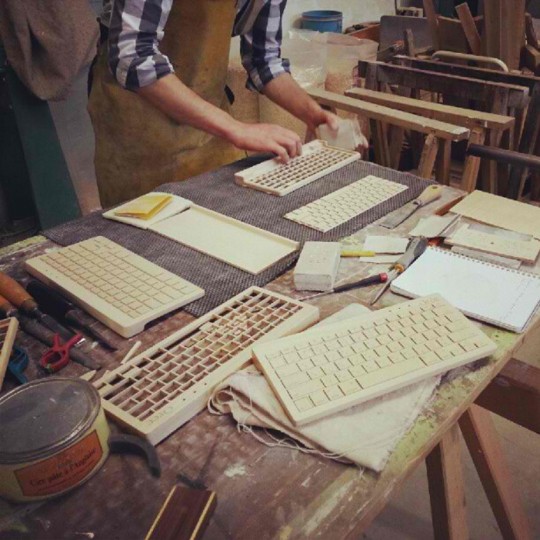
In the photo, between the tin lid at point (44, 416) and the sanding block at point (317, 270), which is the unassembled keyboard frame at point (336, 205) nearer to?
the sanding block at point (317, 270)

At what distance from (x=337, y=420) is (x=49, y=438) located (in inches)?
13.3

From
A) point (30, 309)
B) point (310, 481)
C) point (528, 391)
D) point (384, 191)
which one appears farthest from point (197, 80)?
point (310, 481)

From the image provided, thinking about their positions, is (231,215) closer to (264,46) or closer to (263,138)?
(263,138)

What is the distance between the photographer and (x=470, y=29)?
2.91 metres

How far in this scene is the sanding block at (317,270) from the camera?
0.98 metres

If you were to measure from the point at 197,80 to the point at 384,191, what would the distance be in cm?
74

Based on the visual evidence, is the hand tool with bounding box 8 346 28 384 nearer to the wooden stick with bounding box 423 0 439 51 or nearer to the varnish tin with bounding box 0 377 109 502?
the varnish tin with bounding box 0 377 109 502

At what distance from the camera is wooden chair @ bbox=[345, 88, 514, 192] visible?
63.6 inches

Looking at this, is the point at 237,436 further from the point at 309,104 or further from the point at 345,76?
the point at 345,76

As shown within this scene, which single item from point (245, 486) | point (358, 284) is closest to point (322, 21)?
point (358, 284)

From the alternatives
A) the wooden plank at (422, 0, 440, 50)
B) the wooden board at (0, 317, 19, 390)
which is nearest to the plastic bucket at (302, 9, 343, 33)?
the wooden plank at (422, 0, 440, 50)

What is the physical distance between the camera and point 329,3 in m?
3.75

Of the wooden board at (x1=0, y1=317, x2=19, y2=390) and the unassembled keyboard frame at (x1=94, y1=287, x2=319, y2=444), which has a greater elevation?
the wooden board at (x1=0, y1=317, x2=19, y2=390)

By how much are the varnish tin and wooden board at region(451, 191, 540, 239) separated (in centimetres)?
88
